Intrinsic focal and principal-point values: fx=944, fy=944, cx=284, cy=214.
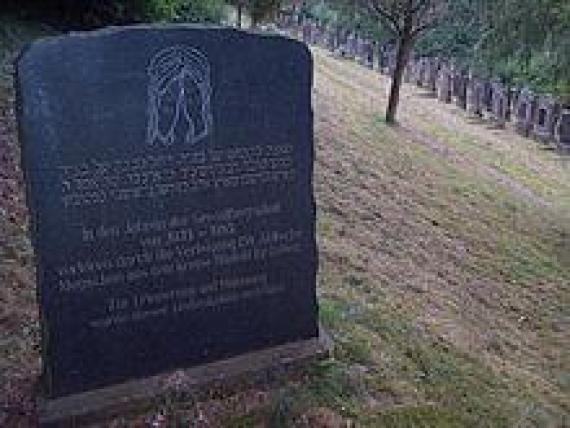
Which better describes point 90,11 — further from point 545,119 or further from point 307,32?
point 307,32

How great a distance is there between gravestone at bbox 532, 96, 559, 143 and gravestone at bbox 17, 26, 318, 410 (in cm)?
1740

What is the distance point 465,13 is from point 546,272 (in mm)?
9995

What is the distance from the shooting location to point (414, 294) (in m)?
8.26

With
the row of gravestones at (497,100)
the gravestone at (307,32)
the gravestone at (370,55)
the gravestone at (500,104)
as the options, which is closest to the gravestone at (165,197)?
the row of gravestones at (497,100)

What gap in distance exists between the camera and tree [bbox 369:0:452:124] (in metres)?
15.2

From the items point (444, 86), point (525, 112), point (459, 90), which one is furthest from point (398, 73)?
point (444, 86)

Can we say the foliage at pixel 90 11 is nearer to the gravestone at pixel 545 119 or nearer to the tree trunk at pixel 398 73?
the tree trunk at pixel 398 73

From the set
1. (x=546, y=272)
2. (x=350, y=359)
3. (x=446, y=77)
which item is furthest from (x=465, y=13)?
(x=350, y=359)

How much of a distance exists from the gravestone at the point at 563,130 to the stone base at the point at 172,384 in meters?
16.9

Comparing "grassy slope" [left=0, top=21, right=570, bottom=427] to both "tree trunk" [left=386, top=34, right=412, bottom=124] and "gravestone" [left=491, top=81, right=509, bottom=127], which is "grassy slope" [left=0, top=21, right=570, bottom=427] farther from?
"gravestone" [left=491, top=81, right=509, bottom=127]

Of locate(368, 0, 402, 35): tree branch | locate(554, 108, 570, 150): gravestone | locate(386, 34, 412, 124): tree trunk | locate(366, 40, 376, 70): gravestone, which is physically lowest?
locate(554, 108, 570, 150): gravestone

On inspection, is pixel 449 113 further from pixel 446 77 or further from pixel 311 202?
pixel 311 202

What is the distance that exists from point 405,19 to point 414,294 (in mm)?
8106

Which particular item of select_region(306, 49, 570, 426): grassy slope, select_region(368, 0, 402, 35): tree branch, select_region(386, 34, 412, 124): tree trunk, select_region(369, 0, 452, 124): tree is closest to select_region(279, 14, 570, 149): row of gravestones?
select_region(306, 49, 570, 426): grassy slope
